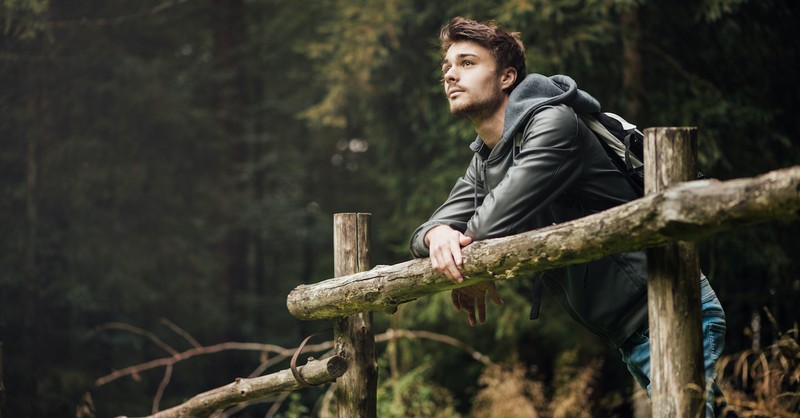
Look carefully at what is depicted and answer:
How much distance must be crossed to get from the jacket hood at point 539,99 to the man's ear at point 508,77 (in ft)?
0.55

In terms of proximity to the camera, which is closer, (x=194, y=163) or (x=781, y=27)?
(x=781, y=27)

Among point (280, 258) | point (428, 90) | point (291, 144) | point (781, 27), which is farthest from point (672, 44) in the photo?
point (280, 258)

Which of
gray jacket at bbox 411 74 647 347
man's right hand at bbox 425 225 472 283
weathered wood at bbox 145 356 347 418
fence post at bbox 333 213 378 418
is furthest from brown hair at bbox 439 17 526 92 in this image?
weathered wood at bbox 145 356 347 418

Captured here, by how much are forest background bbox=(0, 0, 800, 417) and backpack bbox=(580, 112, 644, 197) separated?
3.45m

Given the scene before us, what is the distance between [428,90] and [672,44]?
2.80 m

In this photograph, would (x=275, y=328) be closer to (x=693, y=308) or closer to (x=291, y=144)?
(x=291, y=144)

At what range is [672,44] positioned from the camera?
8.27 metres

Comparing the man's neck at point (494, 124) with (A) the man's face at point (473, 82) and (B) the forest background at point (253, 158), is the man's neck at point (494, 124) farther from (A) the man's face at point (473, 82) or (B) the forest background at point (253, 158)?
(B) the forest background at point (253, 158)

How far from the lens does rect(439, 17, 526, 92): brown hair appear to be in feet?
10.1

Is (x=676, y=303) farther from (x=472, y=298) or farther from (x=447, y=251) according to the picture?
(x=472, y=298)

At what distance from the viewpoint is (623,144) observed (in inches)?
112

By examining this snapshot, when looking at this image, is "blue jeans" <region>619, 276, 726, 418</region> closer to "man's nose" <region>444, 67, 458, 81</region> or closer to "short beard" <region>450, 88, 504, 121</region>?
"short beard" <region>450, 88, 504, 121</region>

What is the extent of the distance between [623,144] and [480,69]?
24.5 inches

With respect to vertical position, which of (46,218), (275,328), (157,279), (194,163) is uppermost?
(194,163)
